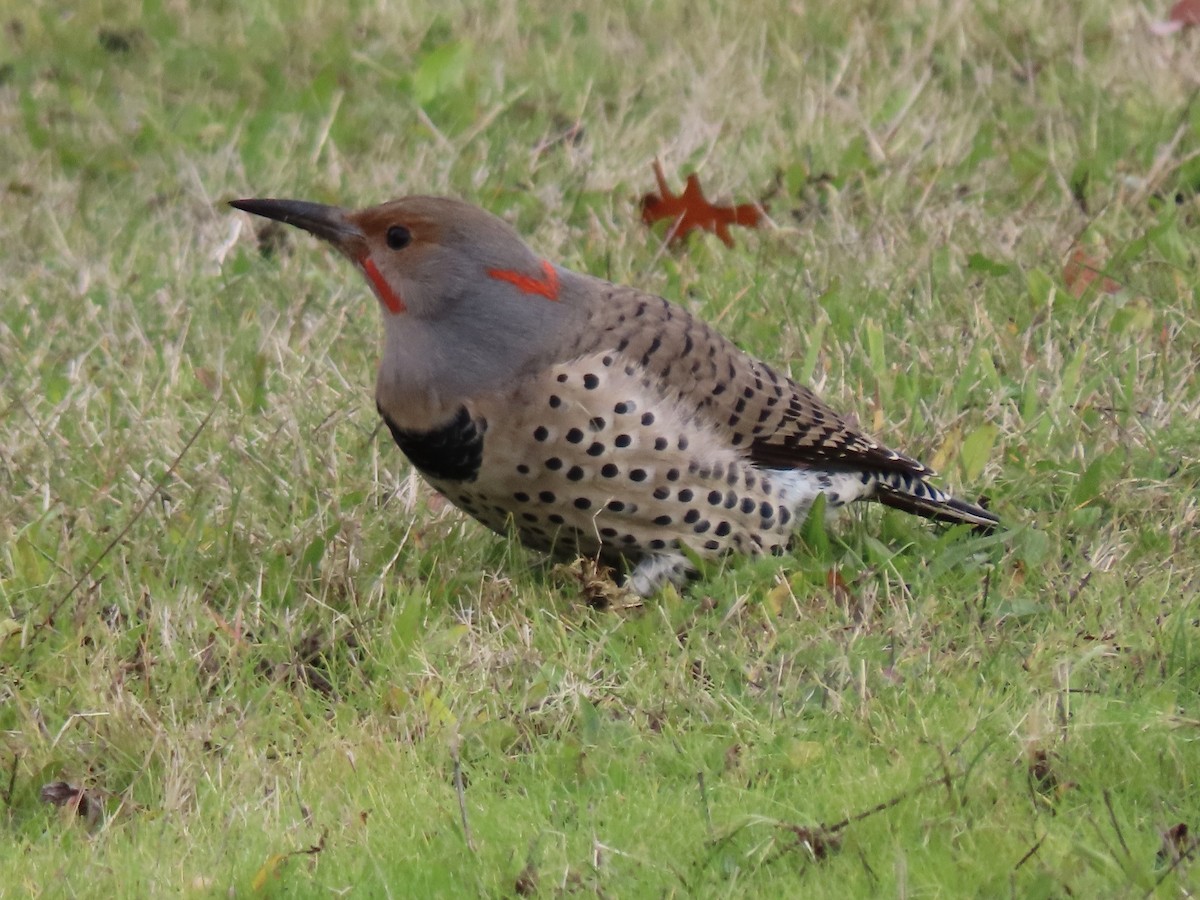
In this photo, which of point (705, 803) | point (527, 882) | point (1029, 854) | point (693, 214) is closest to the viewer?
point (1029, 854)

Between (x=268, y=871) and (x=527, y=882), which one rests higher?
(x=527, y=882)

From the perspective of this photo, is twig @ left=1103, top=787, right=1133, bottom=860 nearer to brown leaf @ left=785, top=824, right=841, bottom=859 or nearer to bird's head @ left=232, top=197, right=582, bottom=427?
brown leaf @ left=785, top=824, right=841, bottom=859

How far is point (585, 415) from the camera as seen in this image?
453cm

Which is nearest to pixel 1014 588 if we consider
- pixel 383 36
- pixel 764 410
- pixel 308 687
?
pixel 764 410

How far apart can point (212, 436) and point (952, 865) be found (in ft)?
9.10

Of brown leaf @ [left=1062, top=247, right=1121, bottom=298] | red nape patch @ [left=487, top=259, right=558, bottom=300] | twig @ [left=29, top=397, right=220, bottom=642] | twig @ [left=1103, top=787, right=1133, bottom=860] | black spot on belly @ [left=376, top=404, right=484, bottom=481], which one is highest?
brown leaf @ [left=1062, top=247, right=1121, bottom=298]

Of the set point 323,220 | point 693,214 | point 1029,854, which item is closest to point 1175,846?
point 1029,854

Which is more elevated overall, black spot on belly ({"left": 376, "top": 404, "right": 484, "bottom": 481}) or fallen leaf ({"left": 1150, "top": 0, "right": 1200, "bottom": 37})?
fallen leaf ({"left": 1150, "top": 0, "right": 1200, "bottom": 37})

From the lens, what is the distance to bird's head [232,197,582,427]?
462 centimetres

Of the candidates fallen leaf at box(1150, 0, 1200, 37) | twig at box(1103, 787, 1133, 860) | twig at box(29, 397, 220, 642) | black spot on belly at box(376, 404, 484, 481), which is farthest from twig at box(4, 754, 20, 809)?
fallen leaf at box(1150, 0, 1200, 37)

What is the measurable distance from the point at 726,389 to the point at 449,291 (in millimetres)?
721

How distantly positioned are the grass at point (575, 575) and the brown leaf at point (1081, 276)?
54mm

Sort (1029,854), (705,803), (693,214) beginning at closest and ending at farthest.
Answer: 1. (1029,854)
2. (705,803)
3. (693,214)

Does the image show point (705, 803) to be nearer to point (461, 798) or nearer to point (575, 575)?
point (461, 798)
